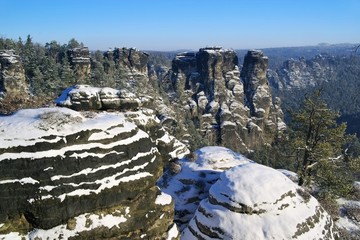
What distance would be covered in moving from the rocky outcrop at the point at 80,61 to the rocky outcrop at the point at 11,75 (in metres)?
24.4

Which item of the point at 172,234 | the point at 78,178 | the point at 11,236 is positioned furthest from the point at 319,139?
the point at 11,236

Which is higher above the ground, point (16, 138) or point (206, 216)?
point (16, 138)

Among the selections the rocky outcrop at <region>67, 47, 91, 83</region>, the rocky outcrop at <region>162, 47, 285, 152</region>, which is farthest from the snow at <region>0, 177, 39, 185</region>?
the rocky outcrop at <region>162, 47, 285, 152</region>

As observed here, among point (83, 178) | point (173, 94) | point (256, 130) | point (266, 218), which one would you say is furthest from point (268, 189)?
point (173, 94)

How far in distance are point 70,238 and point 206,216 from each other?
35.2ft

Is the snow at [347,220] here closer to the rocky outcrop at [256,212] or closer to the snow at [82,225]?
the rocky outcrop at [256,212]

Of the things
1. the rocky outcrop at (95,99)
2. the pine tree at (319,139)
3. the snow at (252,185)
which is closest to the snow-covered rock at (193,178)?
the snow at (252,185)

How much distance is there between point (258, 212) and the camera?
74.0ft

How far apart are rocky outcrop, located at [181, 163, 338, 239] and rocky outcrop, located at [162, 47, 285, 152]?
92621mm

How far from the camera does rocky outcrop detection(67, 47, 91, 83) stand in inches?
4258

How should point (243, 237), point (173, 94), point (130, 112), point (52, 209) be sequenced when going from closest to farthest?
point (52, 209) < point (243, 237) < point (130, 112) < point (173, 94)

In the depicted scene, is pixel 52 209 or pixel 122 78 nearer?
pixel 52 209

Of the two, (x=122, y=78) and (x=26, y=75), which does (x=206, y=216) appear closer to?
(x=26, y=75)

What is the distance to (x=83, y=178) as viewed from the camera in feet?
52.1
